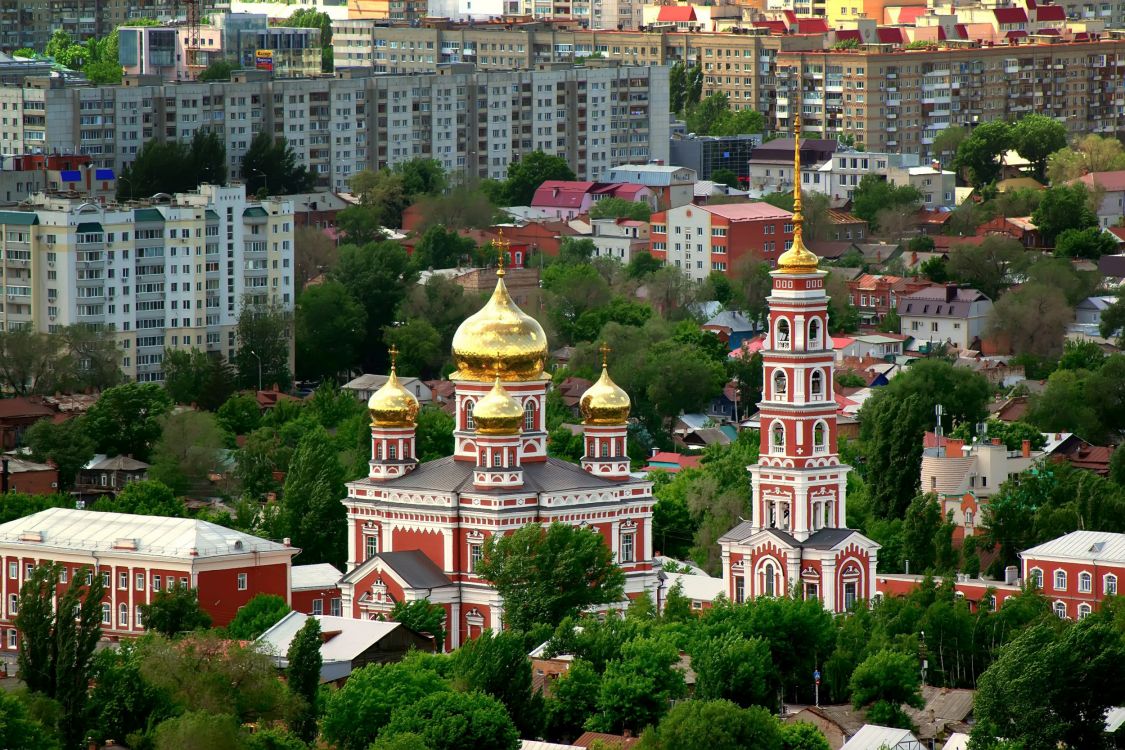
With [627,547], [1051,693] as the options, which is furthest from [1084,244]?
[1051,693]

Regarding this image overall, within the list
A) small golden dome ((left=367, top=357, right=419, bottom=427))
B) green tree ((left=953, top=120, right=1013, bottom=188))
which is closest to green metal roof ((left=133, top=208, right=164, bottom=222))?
small golden dome ((left=367, top=357, right=419, bottom=427))

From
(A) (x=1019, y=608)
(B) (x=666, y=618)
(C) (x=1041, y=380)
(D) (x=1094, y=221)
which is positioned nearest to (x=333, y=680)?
(B) (x=666, y=618)

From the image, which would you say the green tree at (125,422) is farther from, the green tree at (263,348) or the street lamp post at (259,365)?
the street lamp post at (259,365)

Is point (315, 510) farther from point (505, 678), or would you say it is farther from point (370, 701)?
point (370, 701)

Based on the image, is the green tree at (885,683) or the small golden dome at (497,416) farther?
the small golden dome at (497,416)

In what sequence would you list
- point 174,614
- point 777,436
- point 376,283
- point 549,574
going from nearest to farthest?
point 549,574
point 174,614
point 777,436
point 376,283

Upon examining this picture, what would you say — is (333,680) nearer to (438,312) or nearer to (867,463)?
(867,463)

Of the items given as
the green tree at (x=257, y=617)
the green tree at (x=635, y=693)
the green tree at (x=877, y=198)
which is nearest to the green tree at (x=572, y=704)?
the green tree at (x=635, y=693)
